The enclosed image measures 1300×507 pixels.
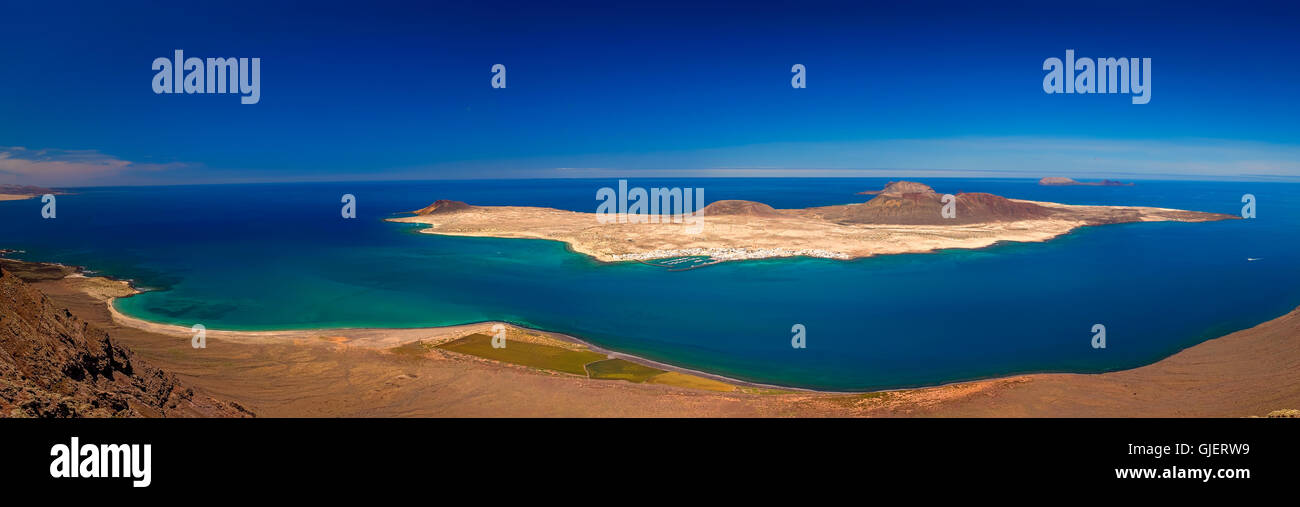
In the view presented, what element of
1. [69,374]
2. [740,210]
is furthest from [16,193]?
[69,374]

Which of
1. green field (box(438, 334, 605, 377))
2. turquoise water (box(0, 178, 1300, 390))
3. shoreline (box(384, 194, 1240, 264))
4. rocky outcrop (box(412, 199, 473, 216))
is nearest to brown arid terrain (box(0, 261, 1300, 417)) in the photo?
green field (box(438, 334, 605, 377))

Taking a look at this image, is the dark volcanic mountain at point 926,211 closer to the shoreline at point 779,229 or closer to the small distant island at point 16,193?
the shoreline at point 779,229

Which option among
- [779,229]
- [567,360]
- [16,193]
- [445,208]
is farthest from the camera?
[16,193]

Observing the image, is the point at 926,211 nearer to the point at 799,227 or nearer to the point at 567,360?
the point at 799,227

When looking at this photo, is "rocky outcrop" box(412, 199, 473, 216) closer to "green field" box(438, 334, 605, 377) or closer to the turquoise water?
the turquoise water

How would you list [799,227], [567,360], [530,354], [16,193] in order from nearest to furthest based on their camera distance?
[567,360]
[530,354]
[799,227]
[16,193]

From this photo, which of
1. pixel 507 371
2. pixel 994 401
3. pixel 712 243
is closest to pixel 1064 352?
pixel 994 401
